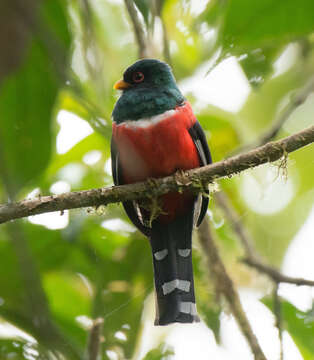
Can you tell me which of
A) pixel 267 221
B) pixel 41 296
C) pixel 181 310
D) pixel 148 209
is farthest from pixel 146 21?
pixel 267 221

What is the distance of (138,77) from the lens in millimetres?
3990

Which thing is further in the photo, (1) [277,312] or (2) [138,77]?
(2) [138,77]

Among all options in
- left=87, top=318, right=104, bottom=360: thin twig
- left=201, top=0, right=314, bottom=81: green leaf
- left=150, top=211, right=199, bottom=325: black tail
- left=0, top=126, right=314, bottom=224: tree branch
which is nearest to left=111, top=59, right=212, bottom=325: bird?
left=150, top=211, right=199, bottom=325: black tail

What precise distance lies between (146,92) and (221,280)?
1490 mm

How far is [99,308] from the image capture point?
2723 millimetres

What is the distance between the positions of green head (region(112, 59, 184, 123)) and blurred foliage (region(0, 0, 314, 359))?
0.16 m

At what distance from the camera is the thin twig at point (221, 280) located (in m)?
3.45

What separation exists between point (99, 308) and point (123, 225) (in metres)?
1.13

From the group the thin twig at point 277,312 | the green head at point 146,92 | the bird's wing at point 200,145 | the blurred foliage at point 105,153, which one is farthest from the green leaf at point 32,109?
the thin twig at point 277,312

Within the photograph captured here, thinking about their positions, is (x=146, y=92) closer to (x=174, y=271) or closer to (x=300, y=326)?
(x=174, y=271)

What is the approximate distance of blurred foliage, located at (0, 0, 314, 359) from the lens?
5.68 feet

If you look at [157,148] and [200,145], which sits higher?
[200,145]

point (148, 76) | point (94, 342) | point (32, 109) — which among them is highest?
point (148, 76)

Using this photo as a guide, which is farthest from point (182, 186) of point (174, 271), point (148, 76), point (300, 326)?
point (148, 76)
